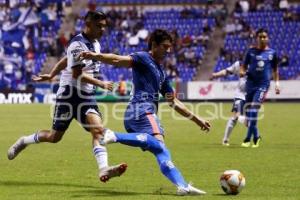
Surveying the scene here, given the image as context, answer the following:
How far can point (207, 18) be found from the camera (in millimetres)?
47000

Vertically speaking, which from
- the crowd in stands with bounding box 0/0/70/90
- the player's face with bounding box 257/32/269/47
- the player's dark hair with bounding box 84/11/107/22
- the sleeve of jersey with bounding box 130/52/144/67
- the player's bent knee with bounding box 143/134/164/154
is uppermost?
the player's dark hair with bounding box 84/11/107/22

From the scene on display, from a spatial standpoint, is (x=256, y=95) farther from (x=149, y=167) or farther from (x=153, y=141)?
(x=153, y=141)

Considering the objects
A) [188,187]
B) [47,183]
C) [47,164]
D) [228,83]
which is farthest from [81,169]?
[228,83]

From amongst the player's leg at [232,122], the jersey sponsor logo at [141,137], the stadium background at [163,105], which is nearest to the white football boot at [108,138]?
the jersey sponsor logo at [141,137]

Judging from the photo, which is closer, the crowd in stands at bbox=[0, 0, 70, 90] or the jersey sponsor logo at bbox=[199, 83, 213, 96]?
the jersey sponsor logo at bbox=[199, 83, 213, 96]

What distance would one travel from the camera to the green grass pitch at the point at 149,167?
933 centimetres

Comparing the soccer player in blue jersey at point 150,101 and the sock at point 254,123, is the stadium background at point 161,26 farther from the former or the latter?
the soccer player in blue jersey at point 150,101

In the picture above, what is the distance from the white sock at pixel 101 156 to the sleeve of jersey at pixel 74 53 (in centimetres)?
111

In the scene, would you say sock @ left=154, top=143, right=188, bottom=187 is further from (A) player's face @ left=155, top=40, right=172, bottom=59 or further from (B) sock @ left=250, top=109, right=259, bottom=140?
(B) sock @ left=250, top=109, right=259, bottom=140

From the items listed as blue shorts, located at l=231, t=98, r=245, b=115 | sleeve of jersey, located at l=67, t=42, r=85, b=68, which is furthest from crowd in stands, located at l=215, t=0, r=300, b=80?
sleeve of jersey, located at l=67, t=42, r=85, b=68

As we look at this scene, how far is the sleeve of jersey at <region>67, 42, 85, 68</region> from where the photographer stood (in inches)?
391

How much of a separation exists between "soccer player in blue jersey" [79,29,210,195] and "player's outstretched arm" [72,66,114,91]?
0.99 ft

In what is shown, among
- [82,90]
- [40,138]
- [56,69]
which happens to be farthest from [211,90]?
[82,90]

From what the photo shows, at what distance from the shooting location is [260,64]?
1681cm
